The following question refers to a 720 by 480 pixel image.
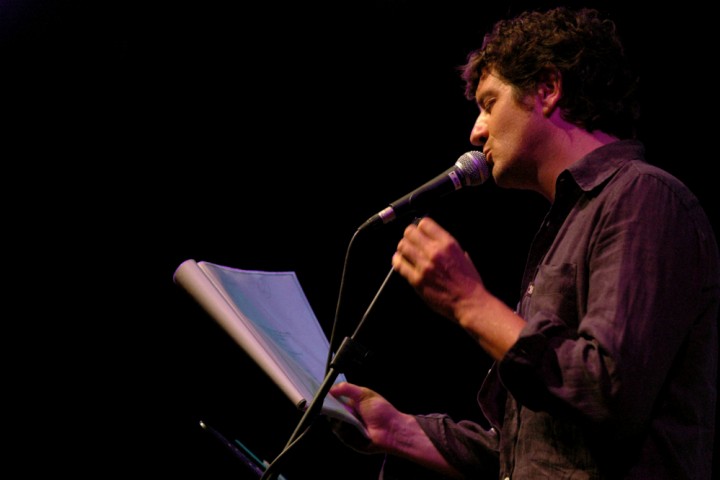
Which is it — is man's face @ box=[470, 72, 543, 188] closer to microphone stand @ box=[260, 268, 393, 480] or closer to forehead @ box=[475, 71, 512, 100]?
forehead @ box=[475, 71, 512, 100]

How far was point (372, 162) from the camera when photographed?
3607 mm

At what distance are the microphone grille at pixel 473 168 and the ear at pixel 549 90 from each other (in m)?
0.26

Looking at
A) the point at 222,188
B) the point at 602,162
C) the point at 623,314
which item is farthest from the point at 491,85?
the point at 222,188

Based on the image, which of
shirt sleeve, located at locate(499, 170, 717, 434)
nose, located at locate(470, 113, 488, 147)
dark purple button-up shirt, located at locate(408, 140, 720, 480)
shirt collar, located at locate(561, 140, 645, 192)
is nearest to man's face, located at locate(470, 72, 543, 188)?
nose, located at locate(470, 113, 488, 147)

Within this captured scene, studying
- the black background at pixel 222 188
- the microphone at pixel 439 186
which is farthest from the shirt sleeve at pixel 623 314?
the black background at pixel 222 188

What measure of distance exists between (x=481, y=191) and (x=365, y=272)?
0.71 metres

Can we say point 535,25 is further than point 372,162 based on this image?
No

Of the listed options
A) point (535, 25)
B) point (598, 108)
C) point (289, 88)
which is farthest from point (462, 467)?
Answer: point (289, 88)

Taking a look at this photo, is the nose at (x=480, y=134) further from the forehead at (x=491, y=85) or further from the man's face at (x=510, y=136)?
the forehead at (x=491, y=85)

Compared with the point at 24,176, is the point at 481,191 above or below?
below

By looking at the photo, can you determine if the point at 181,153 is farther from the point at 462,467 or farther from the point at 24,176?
the point at 462,467

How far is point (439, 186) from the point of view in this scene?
1630mm

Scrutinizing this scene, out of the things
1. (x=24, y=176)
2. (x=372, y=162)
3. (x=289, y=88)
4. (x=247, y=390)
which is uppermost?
(x=24, y=176)

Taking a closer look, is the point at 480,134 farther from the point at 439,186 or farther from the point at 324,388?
the point at 324,388
